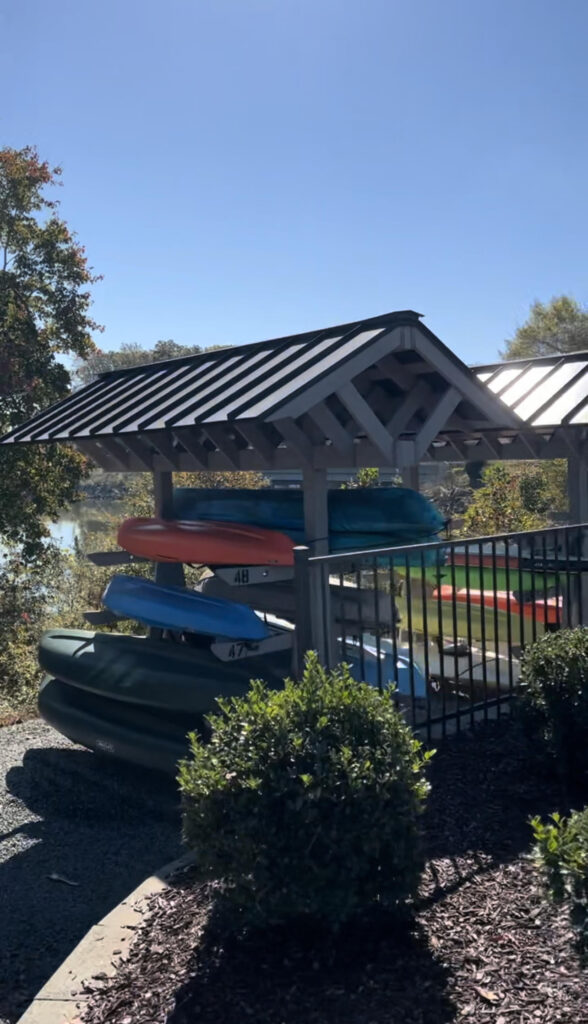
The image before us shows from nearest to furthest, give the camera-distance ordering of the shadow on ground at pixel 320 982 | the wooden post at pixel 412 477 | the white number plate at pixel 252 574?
the shadow on ground at pixel 320 982 < the white number plate at pixel 252 574 < the wooden post at pixel 412 477

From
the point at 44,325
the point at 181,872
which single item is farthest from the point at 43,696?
the point at 44,325

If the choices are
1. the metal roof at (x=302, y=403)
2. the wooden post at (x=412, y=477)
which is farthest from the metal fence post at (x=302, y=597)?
the wooden post at (x=412, y=477)

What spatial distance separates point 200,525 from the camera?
25.0ft

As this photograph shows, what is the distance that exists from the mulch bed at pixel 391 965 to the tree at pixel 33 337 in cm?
1207

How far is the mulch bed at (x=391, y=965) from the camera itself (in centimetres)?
282

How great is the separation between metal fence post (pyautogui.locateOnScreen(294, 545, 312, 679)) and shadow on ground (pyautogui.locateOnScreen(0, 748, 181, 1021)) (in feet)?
5.01

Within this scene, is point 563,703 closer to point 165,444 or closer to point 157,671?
point 157,671

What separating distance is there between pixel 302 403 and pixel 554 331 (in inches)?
1773

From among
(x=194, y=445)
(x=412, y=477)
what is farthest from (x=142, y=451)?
(x=412, y=477)

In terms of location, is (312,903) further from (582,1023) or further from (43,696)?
(43,696)

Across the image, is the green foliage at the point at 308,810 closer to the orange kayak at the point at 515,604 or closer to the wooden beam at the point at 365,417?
the wooden beam at the point at 365,417

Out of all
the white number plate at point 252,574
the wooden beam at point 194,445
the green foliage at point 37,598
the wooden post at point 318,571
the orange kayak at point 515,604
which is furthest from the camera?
the green foliage at point 37,598

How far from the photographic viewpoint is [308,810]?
3.11 metres

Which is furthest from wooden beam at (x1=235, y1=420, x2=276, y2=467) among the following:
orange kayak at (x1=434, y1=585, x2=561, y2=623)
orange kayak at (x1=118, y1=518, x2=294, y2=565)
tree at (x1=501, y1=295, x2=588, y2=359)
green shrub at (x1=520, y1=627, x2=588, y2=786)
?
tree at (x1=501, y1=295, x2=588, y2=359)
